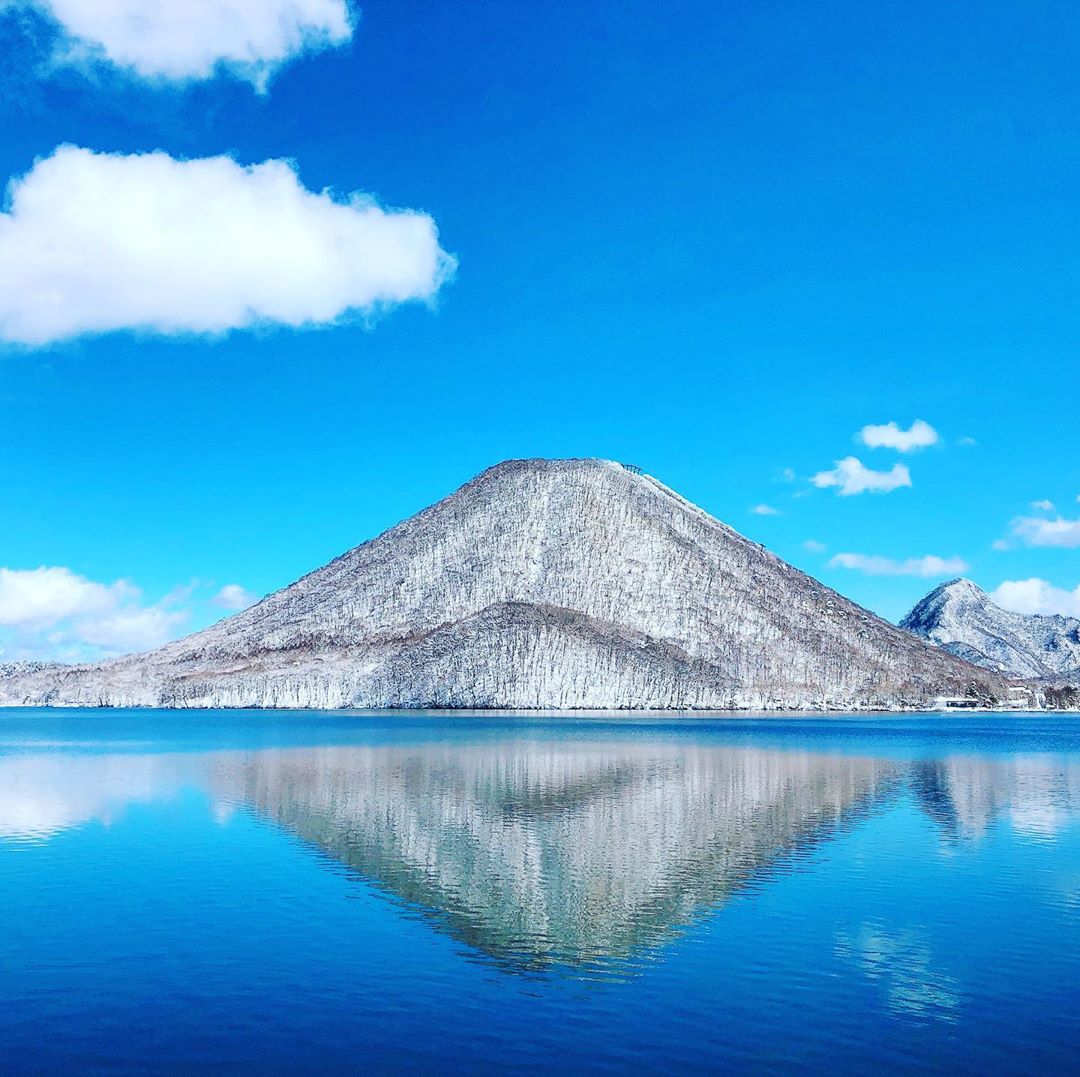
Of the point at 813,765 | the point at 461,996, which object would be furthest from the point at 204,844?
the point at 813,765

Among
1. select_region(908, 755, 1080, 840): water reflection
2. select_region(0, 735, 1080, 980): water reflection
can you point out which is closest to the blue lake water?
select_region(0, 735, 1080, 980): water reflection

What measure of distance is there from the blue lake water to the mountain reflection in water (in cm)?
20

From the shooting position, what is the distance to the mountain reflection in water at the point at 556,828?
27969 millimetres

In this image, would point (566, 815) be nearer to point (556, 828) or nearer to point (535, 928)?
point (556, 828)

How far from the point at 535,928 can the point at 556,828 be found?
1555cm

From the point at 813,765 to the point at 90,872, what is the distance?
2121 inches

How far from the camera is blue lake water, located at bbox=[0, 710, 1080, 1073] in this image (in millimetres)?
19312

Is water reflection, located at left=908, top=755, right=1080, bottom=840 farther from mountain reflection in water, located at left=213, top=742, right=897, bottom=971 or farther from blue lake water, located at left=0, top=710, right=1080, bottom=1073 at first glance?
mountain reflection in water, located at left=213, top=742, right=897, bottom=971

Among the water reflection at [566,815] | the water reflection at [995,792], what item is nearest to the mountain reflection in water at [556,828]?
the water reflection at [566,815]

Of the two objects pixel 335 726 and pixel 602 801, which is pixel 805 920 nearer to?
pixel 602 801

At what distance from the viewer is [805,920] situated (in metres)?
28.1

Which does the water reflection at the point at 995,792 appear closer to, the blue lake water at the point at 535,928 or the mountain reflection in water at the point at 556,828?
the blue lake water at the point at 535,928

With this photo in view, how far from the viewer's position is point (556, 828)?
4234cm

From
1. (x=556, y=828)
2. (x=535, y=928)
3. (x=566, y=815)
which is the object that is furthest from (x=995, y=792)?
(x=535, y=928)
